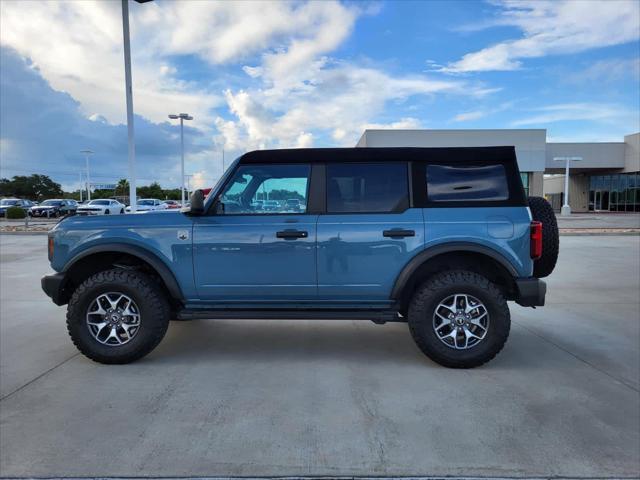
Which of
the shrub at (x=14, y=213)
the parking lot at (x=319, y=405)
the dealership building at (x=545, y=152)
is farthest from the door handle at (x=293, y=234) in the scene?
the dealership building at (x=545, y=152)

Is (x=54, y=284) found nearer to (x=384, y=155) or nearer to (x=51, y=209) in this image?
(x=384, y=155)

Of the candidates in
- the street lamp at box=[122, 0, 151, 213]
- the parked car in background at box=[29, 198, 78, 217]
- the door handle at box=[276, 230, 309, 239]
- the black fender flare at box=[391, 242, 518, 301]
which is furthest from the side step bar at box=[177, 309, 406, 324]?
the parked car in background at box=[29, 198, 78, 217]

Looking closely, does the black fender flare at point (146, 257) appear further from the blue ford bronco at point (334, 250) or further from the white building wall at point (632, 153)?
the white building wall at point (632, 153)

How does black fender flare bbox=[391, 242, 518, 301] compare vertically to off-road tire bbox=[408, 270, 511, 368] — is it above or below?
above

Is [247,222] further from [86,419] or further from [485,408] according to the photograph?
[485,408]

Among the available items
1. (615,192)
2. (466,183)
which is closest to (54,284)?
(466,183)

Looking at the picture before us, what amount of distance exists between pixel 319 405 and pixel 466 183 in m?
2.37

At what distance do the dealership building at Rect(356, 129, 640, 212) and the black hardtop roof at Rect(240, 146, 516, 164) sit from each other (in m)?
37.2

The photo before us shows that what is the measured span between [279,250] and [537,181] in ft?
144

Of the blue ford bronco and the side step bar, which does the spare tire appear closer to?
the blue ford bronco

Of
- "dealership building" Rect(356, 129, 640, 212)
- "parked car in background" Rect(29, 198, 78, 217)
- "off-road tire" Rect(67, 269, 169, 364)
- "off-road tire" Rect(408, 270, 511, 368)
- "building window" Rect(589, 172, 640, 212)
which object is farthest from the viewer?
"building window" Rect(589, 172, 640, 212)

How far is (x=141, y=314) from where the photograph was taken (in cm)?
409

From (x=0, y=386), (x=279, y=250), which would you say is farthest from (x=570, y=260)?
(x=0, y=386)

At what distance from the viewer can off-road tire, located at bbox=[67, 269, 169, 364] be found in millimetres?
4082
